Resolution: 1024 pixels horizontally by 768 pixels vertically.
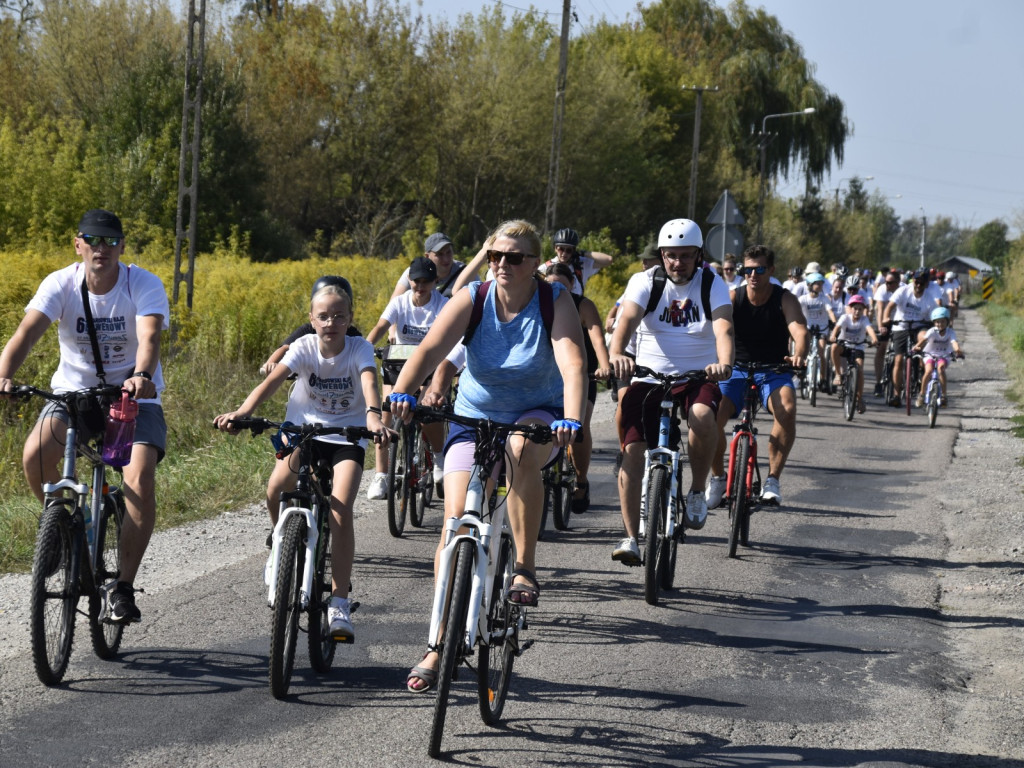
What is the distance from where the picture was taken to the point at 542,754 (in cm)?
470

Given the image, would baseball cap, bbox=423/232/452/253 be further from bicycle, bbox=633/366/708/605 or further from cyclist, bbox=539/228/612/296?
bicycle, bbox=633/366/708/605

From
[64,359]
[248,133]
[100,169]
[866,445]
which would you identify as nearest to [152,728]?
[64,359]

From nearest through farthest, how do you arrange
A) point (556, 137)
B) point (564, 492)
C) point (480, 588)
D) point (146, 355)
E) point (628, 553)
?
1. point (480, 588)
2. point (146, 355)
3. point (628, 553)
4. point (564, 492)
5. point (556, 137)

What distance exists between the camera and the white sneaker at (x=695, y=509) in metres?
7.88

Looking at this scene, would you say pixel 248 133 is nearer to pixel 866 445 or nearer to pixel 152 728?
pixel 866 445

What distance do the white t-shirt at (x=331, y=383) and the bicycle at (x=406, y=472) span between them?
2.64m

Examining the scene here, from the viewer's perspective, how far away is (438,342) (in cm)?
514

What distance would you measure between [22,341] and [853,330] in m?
15.9

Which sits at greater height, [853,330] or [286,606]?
[853,330]

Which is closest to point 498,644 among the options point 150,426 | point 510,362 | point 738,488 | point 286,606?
point 286,606

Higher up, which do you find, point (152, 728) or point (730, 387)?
point (730, 387)

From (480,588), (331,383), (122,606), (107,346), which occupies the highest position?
(107,346)

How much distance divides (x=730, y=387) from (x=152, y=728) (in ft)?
17.4

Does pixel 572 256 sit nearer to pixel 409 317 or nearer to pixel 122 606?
pixel 409 317
